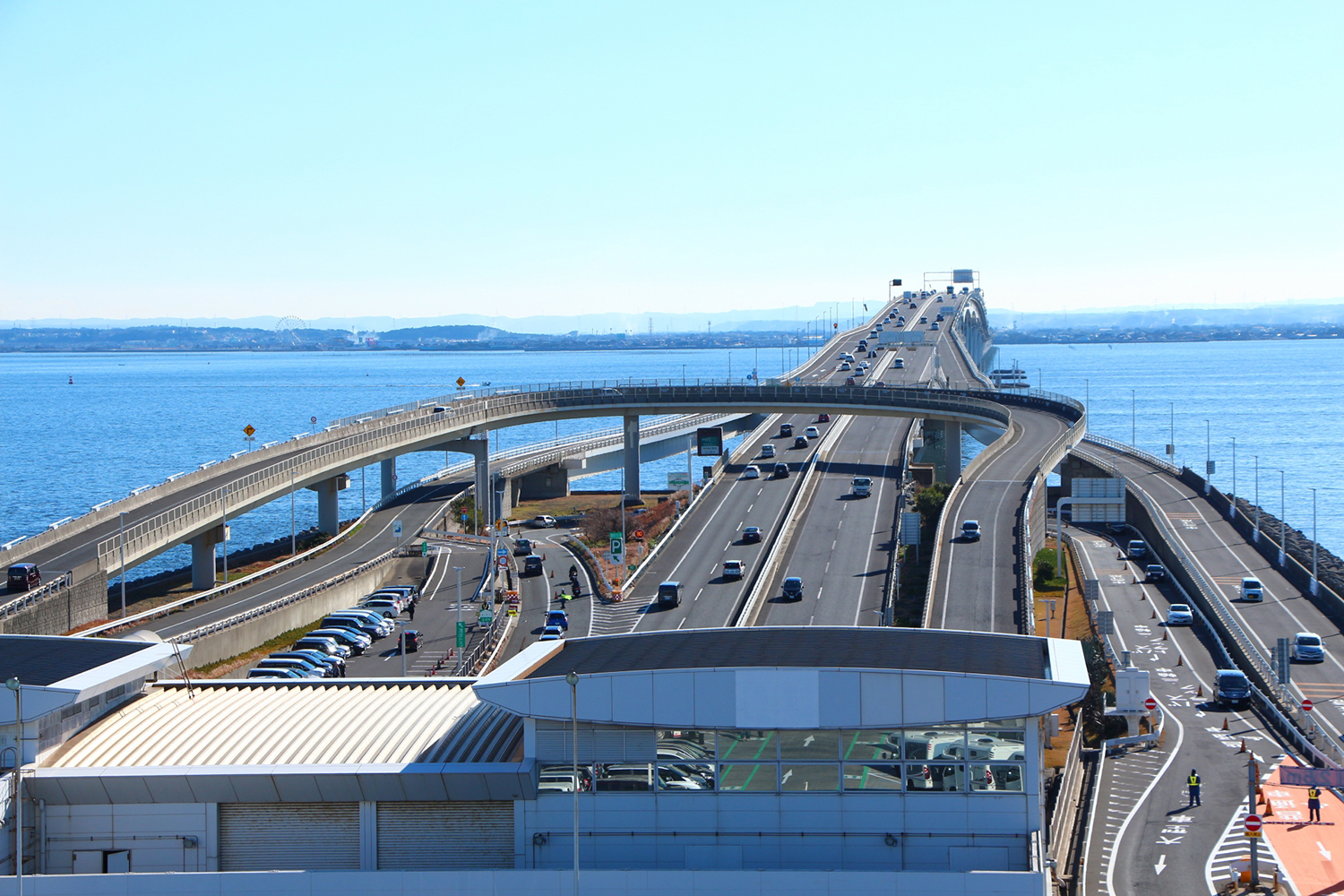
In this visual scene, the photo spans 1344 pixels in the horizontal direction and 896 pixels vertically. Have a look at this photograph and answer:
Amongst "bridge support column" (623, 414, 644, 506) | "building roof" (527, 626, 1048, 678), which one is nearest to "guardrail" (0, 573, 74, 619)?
"building roof" (527, 626, 1048, 678)

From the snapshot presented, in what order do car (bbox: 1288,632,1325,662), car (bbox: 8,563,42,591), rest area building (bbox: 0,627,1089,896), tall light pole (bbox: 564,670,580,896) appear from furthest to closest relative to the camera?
car (bbox: 1288,632,1325,662), car (bbox: 8,563,42,591), rest area building (bbox: 0,627,1089,896), tall light pole (bbox: 564,670,580,896)

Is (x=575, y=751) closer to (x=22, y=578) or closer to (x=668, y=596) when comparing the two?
(x=22, y=578)

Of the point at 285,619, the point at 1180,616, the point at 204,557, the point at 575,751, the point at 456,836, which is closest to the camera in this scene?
the point at 575,751

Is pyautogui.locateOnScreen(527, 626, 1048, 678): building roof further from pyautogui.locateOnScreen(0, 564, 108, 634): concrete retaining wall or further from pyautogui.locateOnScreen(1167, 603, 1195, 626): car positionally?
pyautogui.locateOnScreen(1167, 603, 1195, 626): car

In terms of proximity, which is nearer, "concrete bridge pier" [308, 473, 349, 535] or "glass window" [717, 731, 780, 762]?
"glass window" [717, 731, 780, 762]

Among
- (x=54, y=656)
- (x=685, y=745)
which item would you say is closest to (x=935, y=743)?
(x=685, y=745)

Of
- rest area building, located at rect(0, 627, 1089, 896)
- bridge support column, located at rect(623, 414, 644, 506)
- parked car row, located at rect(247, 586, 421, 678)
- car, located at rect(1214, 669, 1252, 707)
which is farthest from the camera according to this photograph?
bridge support column, located at rect(623, 414, 644, 506)

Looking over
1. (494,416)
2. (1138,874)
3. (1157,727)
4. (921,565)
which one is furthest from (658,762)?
(494,416)
